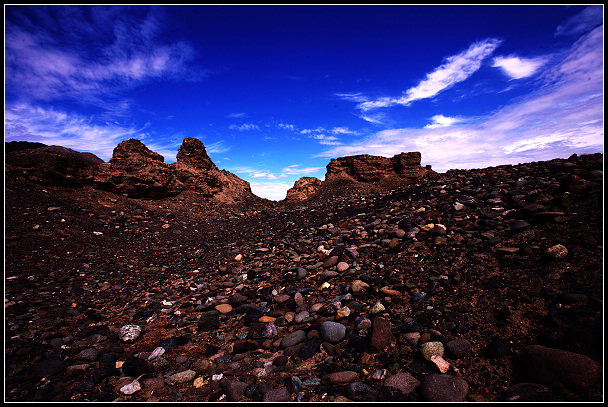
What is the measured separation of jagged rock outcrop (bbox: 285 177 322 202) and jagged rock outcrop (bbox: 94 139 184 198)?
9.45 m

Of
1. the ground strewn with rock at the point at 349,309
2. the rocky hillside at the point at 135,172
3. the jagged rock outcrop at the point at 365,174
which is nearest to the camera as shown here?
the ground strewn with rock at the point at 349,309

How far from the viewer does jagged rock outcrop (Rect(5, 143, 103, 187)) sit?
10.1 meters

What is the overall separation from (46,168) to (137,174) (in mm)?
3358

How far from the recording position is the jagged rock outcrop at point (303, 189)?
22000 millimetres

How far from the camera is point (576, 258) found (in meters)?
3.38

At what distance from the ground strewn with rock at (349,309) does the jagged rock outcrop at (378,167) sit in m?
16.5

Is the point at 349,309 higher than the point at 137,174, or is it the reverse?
the point at 137,174

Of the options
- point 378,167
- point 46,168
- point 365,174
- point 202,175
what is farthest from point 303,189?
point 46,168

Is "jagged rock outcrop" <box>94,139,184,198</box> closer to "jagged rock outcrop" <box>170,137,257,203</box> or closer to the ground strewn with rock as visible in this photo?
"jagged rock outcrop" <box>170,137,257,203</box>

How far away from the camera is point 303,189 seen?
74.4 ft

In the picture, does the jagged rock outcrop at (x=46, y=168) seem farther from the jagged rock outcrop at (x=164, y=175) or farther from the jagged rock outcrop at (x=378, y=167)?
the jagged rock outcrop at (x=378, y=167)

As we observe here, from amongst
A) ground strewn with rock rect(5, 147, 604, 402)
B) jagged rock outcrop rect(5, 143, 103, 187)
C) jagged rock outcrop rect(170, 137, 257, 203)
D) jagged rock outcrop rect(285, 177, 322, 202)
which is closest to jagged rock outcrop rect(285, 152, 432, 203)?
jagged rock outcrop rect(285, 177, 322, 202)

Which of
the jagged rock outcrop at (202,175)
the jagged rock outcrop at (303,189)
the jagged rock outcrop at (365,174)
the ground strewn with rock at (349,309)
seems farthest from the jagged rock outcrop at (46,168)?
the jagged rock outcrop at (365,174)

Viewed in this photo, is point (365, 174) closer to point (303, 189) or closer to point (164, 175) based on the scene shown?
point (303, 189)
